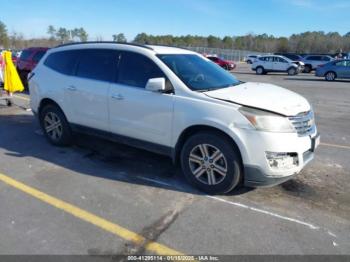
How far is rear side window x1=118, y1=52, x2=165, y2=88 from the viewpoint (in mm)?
4980

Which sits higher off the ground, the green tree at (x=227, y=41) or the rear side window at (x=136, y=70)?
the green tree at (x=227, y=41)

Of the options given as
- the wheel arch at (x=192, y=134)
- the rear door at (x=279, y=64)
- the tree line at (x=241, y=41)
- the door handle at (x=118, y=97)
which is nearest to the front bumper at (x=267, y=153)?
the wheel arch at (x=192, y=134)

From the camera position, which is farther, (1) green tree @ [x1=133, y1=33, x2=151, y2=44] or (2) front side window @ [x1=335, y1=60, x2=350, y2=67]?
(2) front side window @ [x1=335, y1=60, x2=350, y2=67]

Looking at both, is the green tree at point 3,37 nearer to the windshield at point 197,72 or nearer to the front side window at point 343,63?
the front side window at point 343,63

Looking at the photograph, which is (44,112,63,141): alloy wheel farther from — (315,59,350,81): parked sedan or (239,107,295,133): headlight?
(315,59,350,81): parked sedan

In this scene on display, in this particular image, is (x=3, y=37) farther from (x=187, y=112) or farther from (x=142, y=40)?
(x=187, y=112)

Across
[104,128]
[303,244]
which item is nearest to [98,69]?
[104,128]

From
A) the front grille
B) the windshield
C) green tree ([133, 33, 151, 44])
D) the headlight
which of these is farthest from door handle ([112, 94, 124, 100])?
the front grille

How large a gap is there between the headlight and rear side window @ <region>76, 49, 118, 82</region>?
2.29 meters

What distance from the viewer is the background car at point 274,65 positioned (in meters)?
31.9

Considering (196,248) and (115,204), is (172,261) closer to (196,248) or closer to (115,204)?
(196,248)

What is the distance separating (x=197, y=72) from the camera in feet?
17.0

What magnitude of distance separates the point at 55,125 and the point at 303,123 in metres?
4.27

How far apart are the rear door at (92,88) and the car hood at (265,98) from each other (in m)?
1.75
